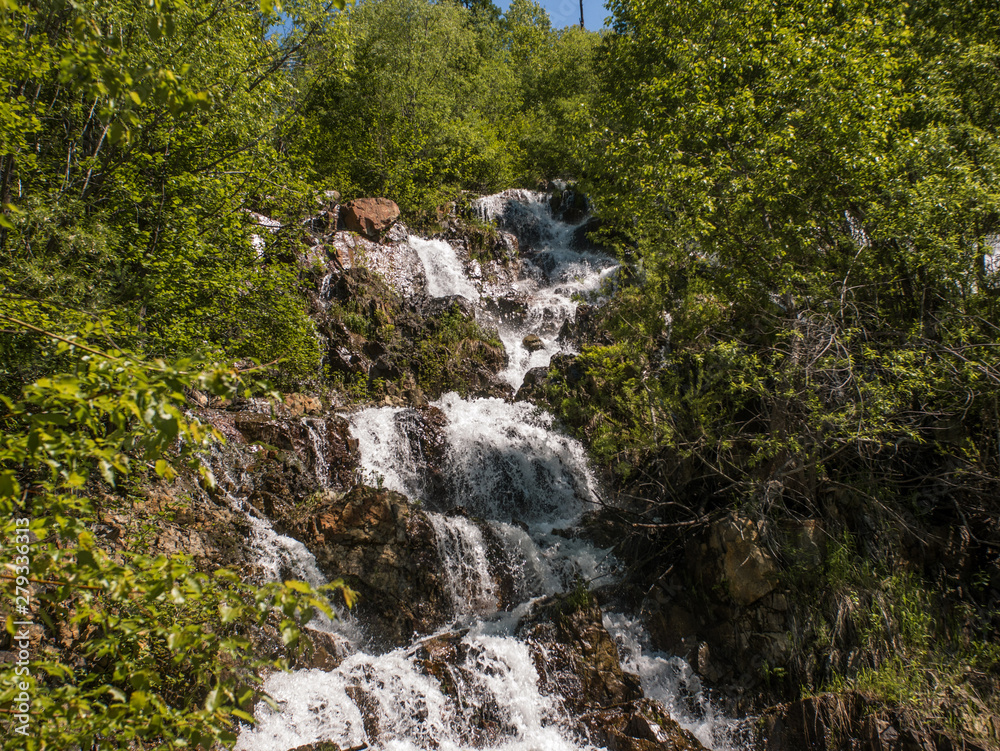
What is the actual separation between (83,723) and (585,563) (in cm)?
850

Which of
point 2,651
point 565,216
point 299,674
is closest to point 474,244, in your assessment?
point 565,216

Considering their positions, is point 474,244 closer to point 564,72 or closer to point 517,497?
point 517,497

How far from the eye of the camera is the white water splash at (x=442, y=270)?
18.6m

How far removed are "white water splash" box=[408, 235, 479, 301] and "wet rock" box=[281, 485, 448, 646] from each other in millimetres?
9915

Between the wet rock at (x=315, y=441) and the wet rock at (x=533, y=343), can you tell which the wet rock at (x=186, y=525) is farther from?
the wet rock at (x=533, y=343)

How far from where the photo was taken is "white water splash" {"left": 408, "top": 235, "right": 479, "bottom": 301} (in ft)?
61.2

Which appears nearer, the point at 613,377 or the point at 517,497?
the point at 613,377

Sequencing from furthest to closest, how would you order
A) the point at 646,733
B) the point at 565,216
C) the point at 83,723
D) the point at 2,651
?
the point at 565,216 → the point at 646,733 → the point at 2,651 → the point at 83,723

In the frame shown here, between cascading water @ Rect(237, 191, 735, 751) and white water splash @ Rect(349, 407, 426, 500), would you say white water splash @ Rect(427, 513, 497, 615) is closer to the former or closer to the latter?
cascading water @ Rect(237, 191, 735, 751)

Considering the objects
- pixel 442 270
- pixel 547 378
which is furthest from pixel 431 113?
pixel 547 378

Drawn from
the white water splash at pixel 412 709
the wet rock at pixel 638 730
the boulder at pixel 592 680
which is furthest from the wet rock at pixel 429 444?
the wet rock at pixel 638 730

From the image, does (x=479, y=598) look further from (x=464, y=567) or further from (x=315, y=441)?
(x=315, y=441)

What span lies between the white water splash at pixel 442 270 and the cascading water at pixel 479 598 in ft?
9.75

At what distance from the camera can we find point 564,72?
28.8m
